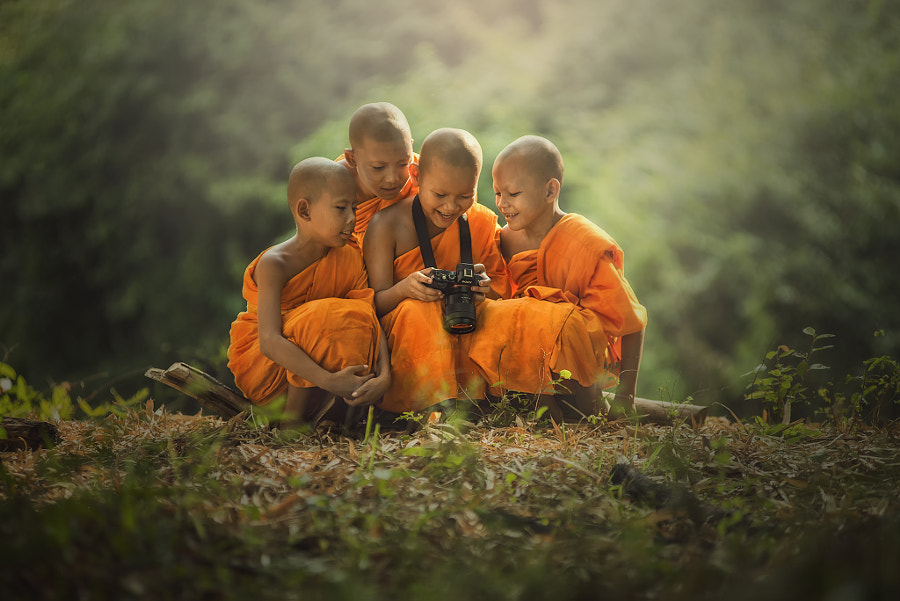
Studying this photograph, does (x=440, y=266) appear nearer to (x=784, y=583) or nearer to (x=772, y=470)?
(x=772, y=470)

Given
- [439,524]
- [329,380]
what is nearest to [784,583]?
[439,524]

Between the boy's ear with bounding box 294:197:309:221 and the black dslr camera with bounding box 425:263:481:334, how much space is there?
0.55m

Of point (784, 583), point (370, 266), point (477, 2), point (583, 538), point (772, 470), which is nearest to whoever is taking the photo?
point (784, 583)

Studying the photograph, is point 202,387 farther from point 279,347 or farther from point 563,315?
point 563,315

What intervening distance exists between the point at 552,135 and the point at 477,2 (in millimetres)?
4384

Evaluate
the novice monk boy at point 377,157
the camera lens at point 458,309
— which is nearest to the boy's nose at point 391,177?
the novice monk boy at point 377,157

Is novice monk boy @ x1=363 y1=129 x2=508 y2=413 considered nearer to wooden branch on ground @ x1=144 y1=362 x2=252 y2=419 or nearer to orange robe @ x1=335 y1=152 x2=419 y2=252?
orange robe @ x1=335 y1=152 x2=419 y2=252

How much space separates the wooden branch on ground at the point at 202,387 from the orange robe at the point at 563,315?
104 centimetres

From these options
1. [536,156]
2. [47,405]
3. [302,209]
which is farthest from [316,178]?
[47,405]

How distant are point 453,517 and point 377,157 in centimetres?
153

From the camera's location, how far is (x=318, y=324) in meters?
2.71

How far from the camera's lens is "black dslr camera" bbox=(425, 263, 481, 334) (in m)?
2.76

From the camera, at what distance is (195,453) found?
2.54 meters

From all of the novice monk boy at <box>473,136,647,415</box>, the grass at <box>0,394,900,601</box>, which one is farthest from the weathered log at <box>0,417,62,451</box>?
the novice monk boy at <box>473,136,647,415</box>
